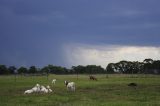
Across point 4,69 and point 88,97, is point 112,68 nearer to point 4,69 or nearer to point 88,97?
point 4,69

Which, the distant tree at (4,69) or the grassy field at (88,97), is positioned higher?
the distant tree at (4,69)

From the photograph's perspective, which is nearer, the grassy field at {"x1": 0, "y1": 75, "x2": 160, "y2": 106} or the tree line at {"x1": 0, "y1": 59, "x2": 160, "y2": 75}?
the grassy field at {"x1": 0, "y1": 75, "x2": 160, "y2": 106}

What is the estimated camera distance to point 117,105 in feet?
87.2

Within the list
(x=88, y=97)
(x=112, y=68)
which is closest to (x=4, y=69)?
(x=112, y=68)

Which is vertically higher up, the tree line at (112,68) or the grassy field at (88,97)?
the tree line at (112,68)

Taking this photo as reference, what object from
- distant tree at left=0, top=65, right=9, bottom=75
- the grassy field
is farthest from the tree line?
the grassy field

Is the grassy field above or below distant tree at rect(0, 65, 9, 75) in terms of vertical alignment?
below

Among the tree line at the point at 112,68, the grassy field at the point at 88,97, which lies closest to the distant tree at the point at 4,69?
the tree line at the point at 112,68

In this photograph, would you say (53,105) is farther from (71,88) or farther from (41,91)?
(71,88)

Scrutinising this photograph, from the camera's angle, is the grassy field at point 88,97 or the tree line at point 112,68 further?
the tree line at point 112,68

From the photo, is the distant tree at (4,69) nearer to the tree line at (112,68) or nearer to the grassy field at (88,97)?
the tree line at (112,68)

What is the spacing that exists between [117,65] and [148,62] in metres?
14.4

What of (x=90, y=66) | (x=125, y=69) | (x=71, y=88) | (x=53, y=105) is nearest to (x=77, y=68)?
(x=90, y=66)

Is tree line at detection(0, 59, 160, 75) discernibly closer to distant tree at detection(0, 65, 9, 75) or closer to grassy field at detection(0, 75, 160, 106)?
distant tree at detection(0, 65, 9, 75)
